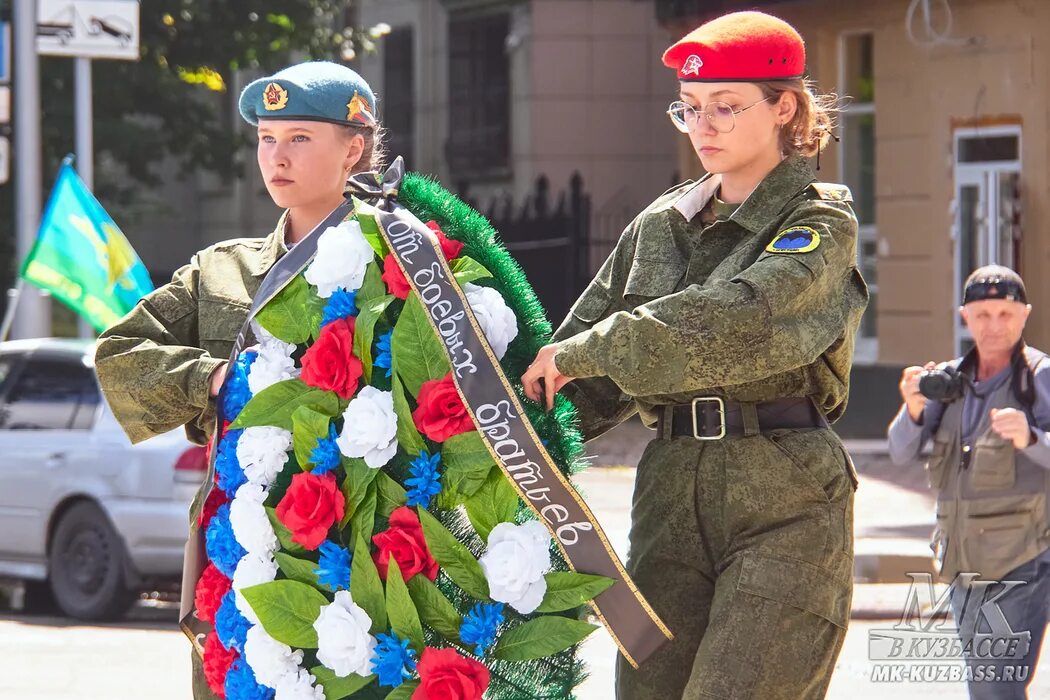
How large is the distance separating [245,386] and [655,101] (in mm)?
18469

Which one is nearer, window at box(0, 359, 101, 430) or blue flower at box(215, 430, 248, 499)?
blue flower at box(215, 430, 248, 499)

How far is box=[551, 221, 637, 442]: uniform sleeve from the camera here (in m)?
3.70

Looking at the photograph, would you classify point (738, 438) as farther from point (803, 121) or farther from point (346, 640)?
point (346, 640)

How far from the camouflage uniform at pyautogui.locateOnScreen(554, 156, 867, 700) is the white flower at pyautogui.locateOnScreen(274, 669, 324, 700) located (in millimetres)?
635

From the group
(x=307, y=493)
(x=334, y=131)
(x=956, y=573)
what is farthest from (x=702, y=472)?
(x=956, y=573)

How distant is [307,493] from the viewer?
3.46 meters

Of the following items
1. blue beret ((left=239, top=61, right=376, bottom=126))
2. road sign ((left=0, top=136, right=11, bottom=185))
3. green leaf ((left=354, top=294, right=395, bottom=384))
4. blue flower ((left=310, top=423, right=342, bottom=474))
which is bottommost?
blue flower ((left=310, top=423, right=342, bottom=474))

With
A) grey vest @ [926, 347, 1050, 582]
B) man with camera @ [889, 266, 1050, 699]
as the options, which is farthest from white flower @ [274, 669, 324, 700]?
grey vest @ [926, 347, 1050, 582]

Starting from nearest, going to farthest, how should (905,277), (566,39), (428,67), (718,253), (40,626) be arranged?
(718,253) < (40,626) < (905,277) < (566,39) < (428,67)

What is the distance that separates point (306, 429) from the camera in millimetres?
3520

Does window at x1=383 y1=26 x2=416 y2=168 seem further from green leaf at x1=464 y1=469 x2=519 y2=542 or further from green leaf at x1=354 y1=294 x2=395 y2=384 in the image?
green leaf at x1=464 y1=469 x2=519 y2=542

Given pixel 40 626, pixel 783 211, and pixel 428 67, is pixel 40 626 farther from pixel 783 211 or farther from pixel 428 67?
pixel 428 67

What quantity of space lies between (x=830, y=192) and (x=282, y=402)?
1.20m

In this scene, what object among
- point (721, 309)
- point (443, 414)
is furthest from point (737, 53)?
point (443, 414)
